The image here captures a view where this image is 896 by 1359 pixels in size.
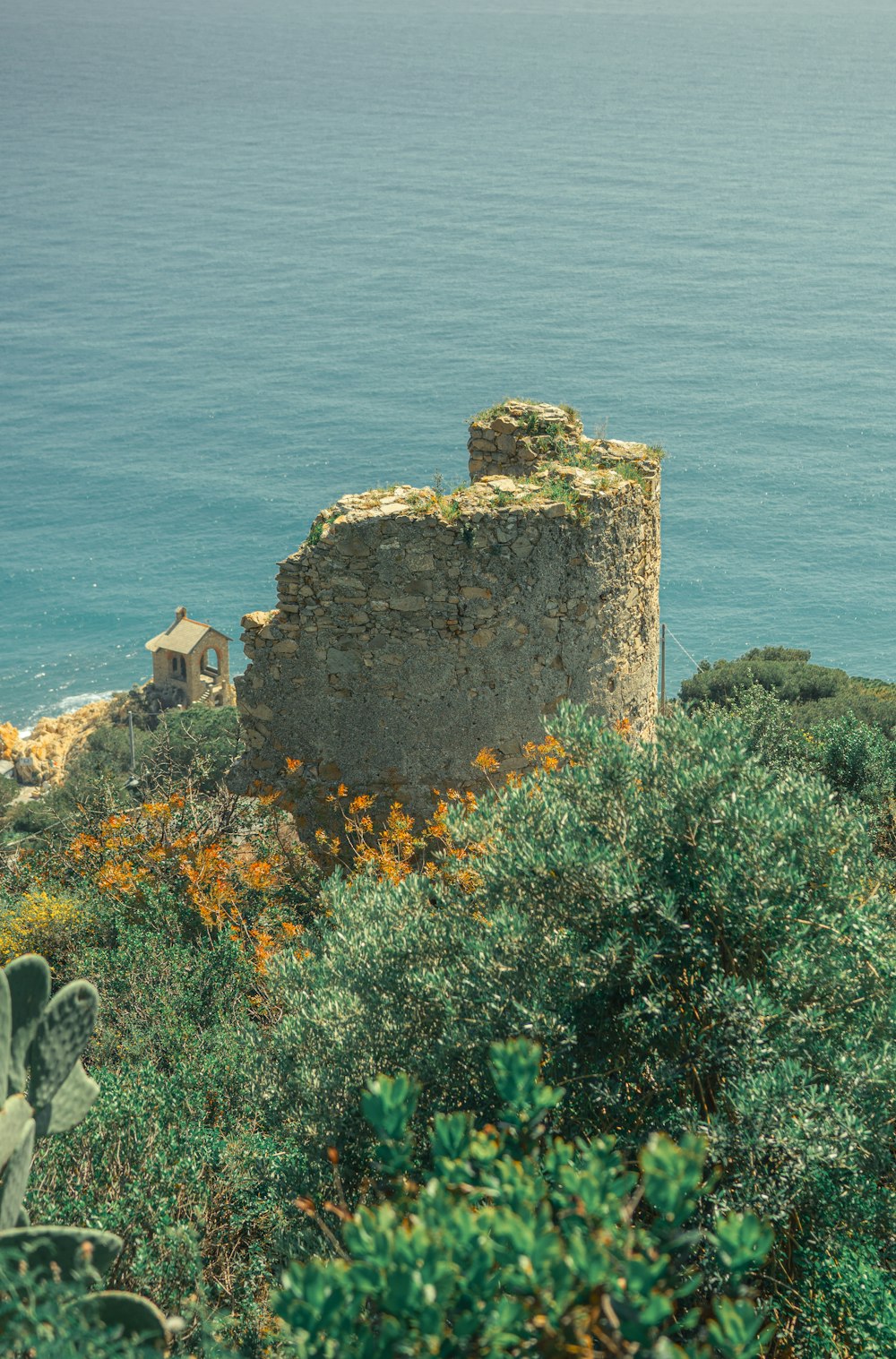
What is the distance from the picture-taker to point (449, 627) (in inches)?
399

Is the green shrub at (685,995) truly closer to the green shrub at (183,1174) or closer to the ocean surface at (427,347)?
the green shrub at (183,1174)

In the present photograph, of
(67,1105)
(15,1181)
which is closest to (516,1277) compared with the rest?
(15,1181)

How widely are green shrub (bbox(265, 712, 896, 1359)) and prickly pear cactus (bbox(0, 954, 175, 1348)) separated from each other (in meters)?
1.39

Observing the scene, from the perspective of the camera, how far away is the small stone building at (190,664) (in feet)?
146

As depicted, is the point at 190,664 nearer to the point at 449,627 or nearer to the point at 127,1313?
the point at 449,627

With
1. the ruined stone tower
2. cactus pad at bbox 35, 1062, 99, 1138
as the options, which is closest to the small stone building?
the ruined stone tower

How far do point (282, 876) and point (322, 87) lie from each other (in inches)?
7631

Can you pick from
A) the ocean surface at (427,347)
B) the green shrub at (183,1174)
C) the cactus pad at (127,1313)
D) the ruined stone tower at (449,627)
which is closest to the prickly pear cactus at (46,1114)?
the cactus pad at (127,1313)

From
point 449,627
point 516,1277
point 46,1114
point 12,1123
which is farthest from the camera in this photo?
point 449,627

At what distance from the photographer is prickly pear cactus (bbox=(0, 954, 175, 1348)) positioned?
3992 mm

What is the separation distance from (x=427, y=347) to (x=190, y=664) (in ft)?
137

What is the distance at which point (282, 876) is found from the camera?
1073cm

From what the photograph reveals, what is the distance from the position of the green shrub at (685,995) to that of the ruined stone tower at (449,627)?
3.60 meters

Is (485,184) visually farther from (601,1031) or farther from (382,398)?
(601,1031)
